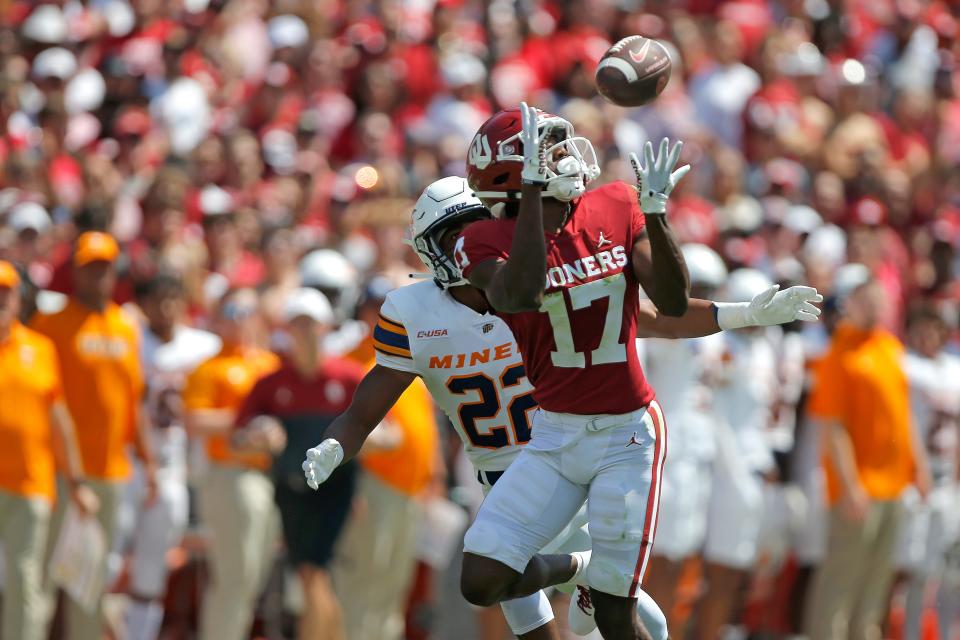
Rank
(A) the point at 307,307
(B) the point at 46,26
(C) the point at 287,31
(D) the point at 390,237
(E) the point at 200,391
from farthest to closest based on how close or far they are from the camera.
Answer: (C) the point at 287,31, (B) the point at 46,26, (D) the point at 390,237, (E) the point at 200,391, (A) the point at 307,307

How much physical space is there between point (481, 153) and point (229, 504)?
148 inches

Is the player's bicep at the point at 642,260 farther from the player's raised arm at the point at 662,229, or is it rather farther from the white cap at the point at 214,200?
the white cap at the point at 214,200

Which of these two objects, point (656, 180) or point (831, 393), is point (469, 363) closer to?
point (656, 180)

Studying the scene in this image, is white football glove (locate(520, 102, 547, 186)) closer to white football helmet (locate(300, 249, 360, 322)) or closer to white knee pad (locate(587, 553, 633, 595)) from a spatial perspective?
white knee pad (locate(587, 553, 633, 595))

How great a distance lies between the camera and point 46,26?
1227cm

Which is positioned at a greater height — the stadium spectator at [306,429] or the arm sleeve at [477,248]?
the arm sleeve at [477,248]

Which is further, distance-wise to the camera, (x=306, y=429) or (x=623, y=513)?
(x=306, y=429)

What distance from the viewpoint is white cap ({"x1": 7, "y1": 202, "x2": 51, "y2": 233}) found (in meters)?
9.35

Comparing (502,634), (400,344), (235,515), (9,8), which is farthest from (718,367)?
(9,8)

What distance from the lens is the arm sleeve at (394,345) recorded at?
19.0 feet

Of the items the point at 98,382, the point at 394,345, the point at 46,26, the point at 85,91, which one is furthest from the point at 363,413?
the point at 46,26

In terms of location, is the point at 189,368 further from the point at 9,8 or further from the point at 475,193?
the point at 9,8

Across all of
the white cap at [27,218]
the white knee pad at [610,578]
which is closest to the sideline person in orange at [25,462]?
the white cap at [27,218]

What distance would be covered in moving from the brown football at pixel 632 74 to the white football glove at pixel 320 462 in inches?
56.6
